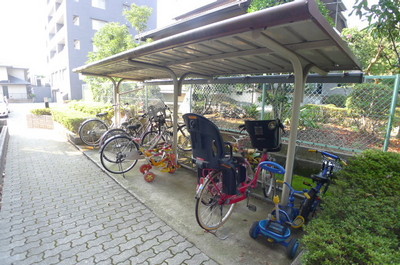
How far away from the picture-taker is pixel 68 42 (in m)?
20.7

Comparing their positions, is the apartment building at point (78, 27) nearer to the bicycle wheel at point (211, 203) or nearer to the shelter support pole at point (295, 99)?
the shelter support pole at point (295, 99)

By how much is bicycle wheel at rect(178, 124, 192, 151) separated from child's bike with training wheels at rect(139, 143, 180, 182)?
4.35ft

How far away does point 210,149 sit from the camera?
2359 millimetres

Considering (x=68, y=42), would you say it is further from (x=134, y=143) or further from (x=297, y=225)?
(x=297, y=225)

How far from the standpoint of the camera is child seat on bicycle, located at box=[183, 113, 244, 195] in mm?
2326

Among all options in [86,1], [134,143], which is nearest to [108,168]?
[134,143]

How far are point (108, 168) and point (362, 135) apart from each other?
484 centimetres

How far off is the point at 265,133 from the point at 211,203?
123 cm

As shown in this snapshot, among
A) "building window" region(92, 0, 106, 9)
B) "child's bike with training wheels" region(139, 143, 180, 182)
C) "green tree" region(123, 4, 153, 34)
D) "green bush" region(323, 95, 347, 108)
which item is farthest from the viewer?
"building window" region(92, 0, 106, 9)

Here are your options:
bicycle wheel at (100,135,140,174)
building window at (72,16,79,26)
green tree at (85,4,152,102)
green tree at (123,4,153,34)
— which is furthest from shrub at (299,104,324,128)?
building window at (72,16,79,26)

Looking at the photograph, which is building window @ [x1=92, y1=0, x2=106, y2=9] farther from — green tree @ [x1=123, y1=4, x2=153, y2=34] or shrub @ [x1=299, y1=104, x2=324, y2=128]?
shrub @ [x1=299, y1=104, x2=324, y2=128]

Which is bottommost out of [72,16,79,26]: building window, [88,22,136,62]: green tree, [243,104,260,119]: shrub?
[243,104,260,119]: shrub

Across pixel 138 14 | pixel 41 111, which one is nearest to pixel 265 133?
pixel 41 111

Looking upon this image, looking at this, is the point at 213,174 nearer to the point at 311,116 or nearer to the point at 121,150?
the point at 121,150
